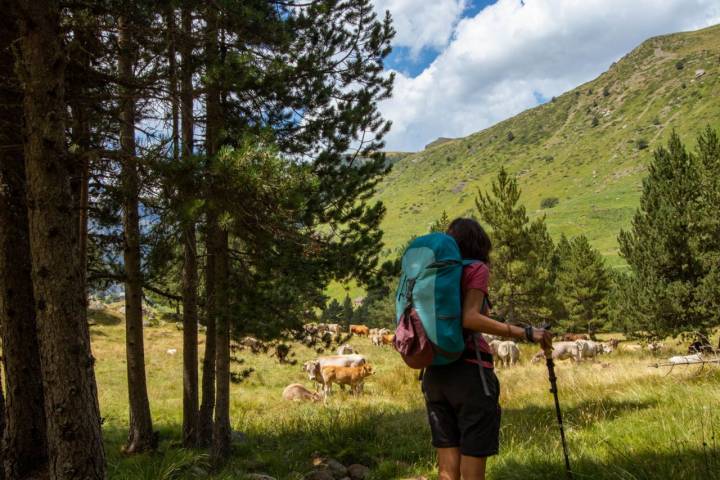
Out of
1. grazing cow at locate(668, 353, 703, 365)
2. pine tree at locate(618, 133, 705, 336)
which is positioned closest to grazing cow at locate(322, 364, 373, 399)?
grazing cow at locate(668, 353, 703, 365)

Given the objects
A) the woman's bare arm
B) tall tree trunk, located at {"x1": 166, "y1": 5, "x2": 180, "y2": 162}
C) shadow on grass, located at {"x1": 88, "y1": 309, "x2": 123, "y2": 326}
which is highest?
tall tree trunk, located at {"x1": 166, "y1": 5, "x2": 180, "y2": 162}

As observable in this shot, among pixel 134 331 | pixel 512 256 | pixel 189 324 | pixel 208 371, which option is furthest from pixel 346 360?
pixel 512 256

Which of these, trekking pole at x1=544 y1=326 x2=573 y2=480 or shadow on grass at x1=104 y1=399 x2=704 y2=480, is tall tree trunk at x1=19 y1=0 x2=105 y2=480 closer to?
shadow on grass at x1=104 y1=399 x2=704 y2=480

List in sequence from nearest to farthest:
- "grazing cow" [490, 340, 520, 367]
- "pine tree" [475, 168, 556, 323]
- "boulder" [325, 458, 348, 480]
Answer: "boulder" [325, 458, 348, 480]
"grazing cow" [490, 340, 520, 367]
"pine tree" [475, 168, 556, 323]

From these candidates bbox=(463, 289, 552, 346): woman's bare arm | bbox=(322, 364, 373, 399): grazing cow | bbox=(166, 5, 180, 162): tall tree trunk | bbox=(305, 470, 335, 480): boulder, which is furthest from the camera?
bbox=(322, 364, 373, 399): grazing cow

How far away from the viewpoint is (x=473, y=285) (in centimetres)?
306

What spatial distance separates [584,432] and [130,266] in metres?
7.31

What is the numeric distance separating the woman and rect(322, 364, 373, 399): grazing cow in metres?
12.9

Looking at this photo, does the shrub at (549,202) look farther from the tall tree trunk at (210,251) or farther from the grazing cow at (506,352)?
the tall tree trunk at (210,251)

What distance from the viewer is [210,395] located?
336 inches

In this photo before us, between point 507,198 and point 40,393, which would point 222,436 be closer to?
point 40,393

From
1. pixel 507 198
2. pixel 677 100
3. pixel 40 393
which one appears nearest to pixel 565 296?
pixel 507 198

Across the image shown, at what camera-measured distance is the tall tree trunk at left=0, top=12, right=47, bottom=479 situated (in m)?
5.03

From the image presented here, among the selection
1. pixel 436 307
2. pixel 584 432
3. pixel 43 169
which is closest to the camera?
pixel 436 307
